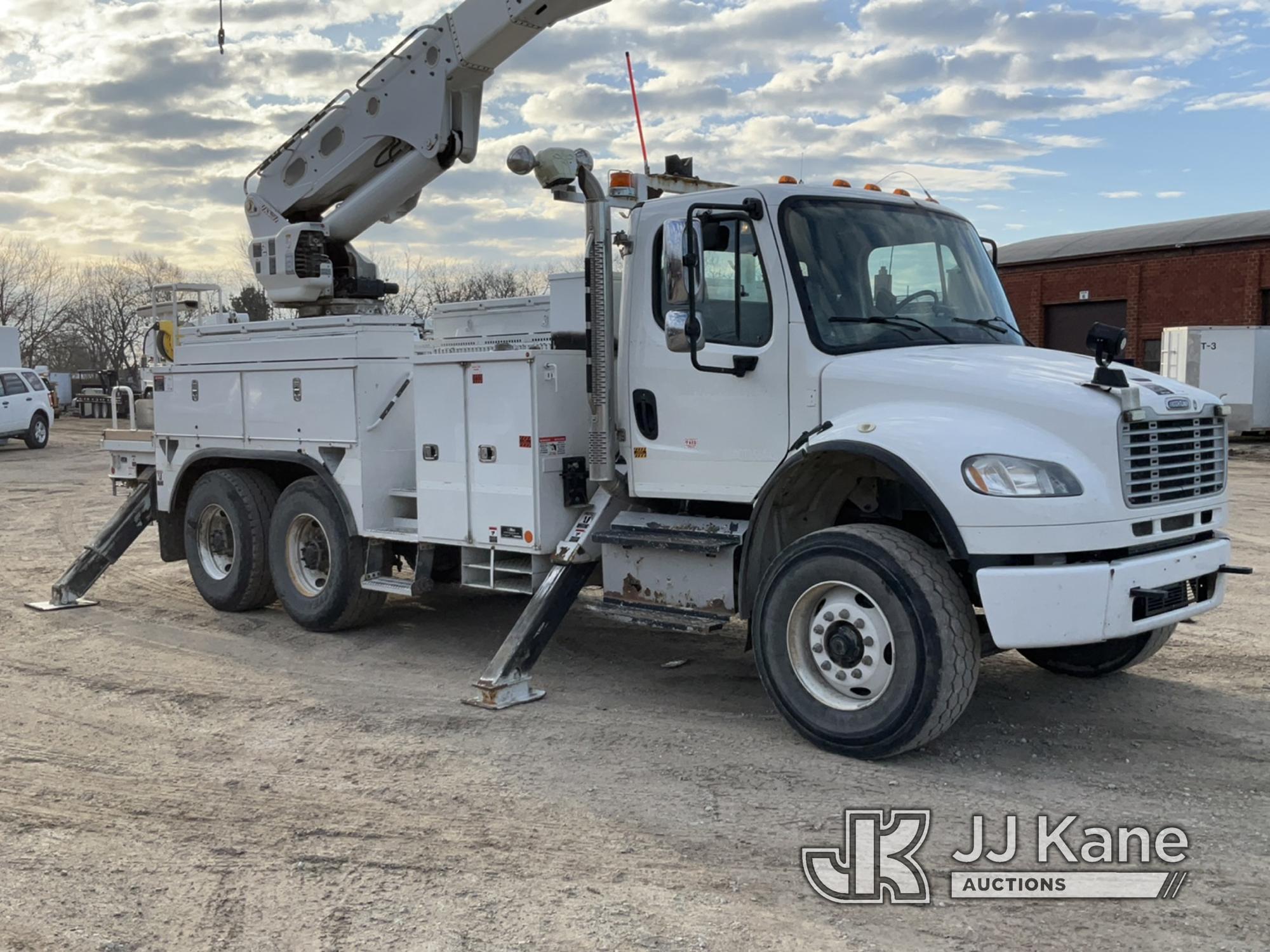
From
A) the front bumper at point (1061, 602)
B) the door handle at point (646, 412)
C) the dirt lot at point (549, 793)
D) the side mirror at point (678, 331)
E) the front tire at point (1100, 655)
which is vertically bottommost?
the dirt lot at point (549, 793)

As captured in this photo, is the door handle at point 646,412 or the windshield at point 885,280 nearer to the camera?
the windshield at point 885,280

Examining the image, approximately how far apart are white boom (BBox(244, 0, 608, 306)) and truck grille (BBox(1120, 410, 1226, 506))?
4.88 metres

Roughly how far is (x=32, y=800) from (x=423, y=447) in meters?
3.11

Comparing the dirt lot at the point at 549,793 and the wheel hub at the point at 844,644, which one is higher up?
the wheel hub at the point at 844,644

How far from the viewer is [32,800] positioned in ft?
17.3

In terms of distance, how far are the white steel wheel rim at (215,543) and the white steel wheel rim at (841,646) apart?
5413 millimetres

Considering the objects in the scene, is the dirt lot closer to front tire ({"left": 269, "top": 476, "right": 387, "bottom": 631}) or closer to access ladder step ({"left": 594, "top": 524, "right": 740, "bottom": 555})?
front tire ({"left": 269, "top": 476, "right": 387, "bottom": 631})

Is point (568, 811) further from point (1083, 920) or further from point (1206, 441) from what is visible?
point (1206, 441)

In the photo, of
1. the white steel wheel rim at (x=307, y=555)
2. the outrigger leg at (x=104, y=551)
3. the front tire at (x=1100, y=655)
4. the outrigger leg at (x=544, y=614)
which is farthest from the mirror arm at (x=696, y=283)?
the outrigger leg at (x=104, y=551)

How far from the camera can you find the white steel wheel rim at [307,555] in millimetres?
8625

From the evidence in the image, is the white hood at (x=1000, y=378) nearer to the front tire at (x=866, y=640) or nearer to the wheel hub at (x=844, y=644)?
the front tire at (x=866, y=640)

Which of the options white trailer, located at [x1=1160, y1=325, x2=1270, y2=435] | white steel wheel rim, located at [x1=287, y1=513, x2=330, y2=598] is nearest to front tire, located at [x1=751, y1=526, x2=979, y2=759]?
white steel wheel rim, located at [x1=287, y1=513, x2=330, y2=598]

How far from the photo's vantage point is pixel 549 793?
17.2 feet

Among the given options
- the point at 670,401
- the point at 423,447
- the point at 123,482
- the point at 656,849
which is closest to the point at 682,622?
the point at 670,401
